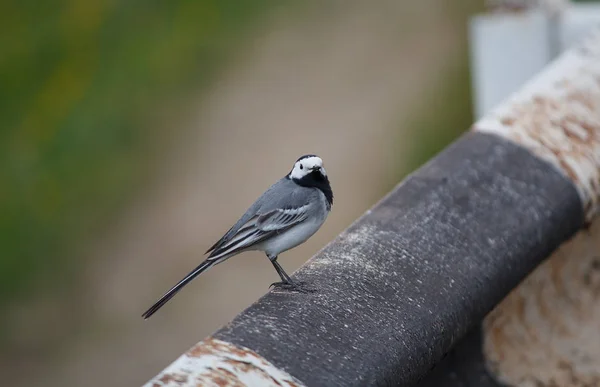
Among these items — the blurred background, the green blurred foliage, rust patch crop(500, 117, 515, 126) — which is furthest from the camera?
the green blurred foliage

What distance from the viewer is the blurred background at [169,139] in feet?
25.3

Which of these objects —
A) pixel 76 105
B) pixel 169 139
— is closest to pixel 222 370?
pixel 76 105

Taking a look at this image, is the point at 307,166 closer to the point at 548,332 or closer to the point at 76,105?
the point at 548,332

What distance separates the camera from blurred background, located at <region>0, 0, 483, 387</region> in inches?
304

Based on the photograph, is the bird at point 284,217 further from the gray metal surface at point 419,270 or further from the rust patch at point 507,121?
the rust patch at point 507,121

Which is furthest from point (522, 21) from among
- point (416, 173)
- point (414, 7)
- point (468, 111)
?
point (414, 7)

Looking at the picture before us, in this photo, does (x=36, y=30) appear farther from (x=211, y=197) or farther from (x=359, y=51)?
(x=359, y=51)

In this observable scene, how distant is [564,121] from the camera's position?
2.79 m

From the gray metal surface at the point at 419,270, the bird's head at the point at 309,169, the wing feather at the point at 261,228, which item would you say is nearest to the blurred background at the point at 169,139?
the bird's head at the point at 309,169

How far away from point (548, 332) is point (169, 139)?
6952 mm

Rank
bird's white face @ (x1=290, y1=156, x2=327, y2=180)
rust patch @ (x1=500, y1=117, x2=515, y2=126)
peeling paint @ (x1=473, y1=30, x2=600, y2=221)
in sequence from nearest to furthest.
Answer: peeling paint @ (x1=473, y1=30, x2=600, y2=221) < rust patch @ (x1=500, y1=117, x2=515, y2=126) < bird's white face @ (x1=290, y1=156, x2=327, y2=180)

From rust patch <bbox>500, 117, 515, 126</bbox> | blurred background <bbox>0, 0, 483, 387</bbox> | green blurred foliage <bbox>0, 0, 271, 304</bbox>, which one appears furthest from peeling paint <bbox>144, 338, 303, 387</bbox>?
green blurred foliage <bbox>0, 0, 271, 304</bbox>

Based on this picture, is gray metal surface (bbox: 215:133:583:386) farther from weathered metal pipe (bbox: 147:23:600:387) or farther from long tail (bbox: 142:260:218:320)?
long tail (bbox: 142:260:218:320)

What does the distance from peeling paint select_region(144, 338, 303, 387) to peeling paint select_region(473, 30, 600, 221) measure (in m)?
1.29
